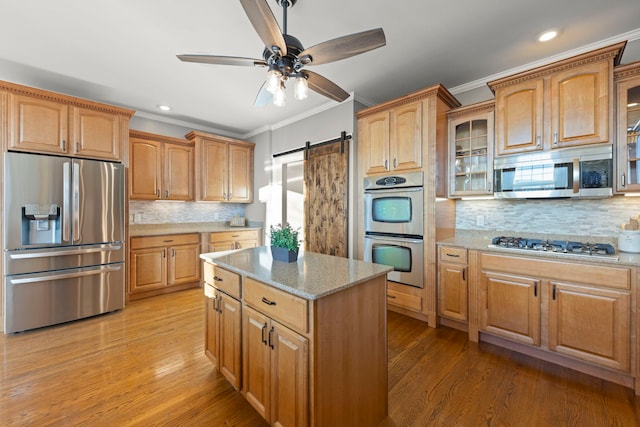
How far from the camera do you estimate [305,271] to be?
1.53 m

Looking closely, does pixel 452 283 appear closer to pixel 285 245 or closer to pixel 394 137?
pixel 394 137

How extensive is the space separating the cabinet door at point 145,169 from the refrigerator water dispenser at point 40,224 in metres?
0.98

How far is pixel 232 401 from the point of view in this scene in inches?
67.6

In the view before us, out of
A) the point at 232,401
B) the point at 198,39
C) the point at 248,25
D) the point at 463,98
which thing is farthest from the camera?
the point at 463,98

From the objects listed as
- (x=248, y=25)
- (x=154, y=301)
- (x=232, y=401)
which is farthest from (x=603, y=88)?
(x=154, y=301)

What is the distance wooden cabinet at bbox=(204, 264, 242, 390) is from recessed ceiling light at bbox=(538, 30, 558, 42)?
308 centimetres

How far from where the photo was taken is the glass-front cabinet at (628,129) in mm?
1988

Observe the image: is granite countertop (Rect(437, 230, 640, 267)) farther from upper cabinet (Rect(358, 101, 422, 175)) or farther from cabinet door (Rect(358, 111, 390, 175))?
cabinet door (Rect(358, 111, 390, 175))

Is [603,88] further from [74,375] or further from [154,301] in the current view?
[154,301]

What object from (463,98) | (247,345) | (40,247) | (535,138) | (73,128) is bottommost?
(247,345)

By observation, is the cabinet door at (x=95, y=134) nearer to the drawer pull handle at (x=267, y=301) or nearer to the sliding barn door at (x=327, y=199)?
the sliding barn door at (x=327, y=199)

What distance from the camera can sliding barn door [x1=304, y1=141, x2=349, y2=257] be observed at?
342 cm

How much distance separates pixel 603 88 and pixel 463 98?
1.28 metres

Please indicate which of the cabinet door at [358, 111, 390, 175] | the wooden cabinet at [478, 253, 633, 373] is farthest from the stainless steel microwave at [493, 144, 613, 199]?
the cabinet door at [358, 111, 390, 175]
